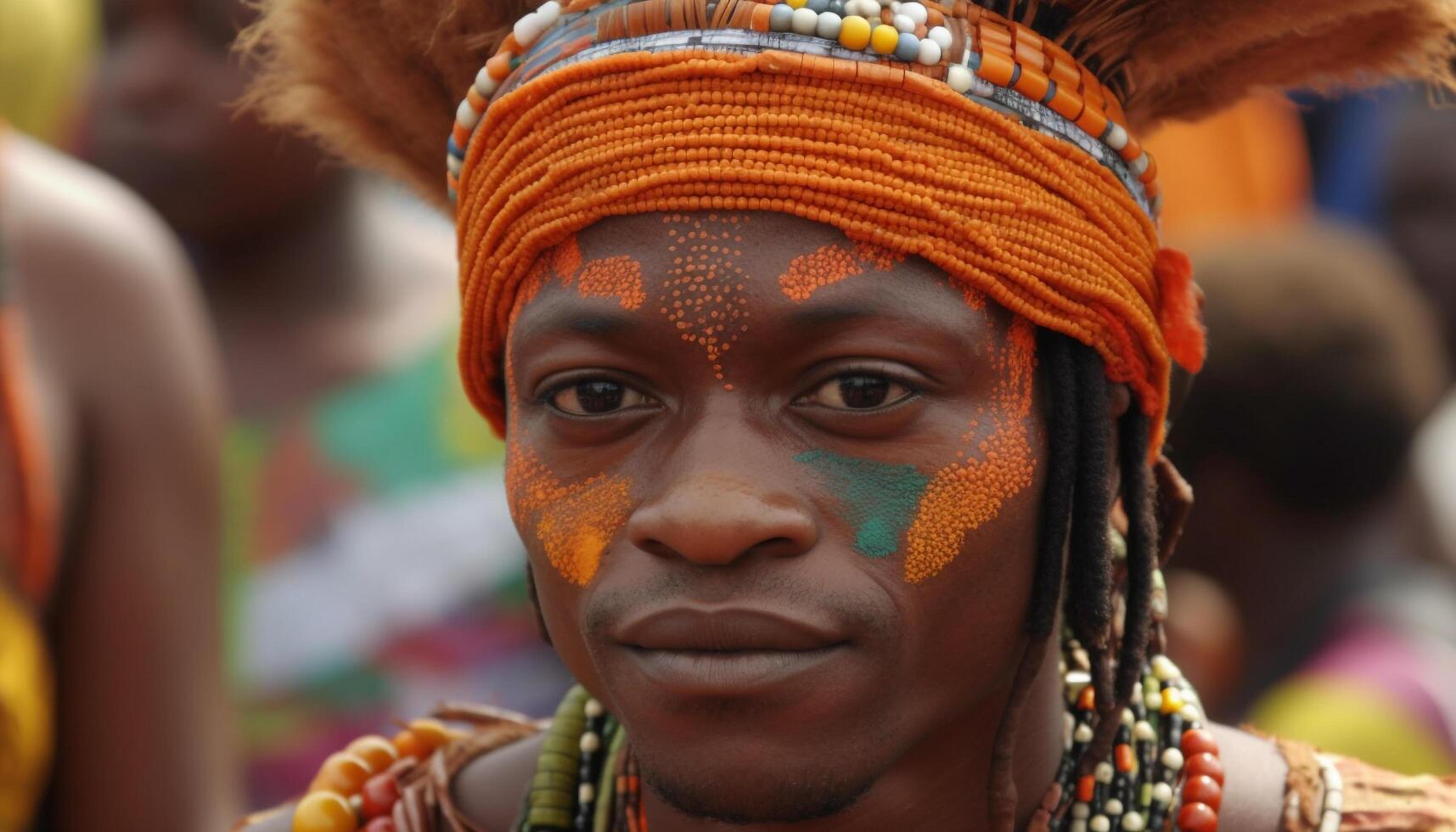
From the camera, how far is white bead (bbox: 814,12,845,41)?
246cm

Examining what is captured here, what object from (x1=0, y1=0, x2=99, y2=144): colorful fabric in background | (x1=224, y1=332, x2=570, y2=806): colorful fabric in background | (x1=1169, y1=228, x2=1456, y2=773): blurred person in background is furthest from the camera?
(x1=224, y1=332, x2=570, y2=806): colorful fabric in background

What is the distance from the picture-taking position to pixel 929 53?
2.46 metres

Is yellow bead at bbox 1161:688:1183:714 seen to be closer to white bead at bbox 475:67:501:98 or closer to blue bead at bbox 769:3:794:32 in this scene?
blue bead at bbox 769:3:794:32

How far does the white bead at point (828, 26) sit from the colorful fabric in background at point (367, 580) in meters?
2.78

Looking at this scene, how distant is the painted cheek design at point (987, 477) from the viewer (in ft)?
8.06

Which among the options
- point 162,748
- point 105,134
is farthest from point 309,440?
point 162,748

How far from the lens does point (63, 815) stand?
3881mm

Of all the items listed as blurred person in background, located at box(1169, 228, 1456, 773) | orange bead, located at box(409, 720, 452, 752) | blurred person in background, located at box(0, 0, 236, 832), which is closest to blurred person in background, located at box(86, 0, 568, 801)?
blurred person in background, located at box(0, 0, 236, 832)

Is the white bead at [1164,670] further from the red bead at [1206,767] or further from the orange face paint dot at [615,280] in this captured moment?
the orange face paint dot at [615,280]

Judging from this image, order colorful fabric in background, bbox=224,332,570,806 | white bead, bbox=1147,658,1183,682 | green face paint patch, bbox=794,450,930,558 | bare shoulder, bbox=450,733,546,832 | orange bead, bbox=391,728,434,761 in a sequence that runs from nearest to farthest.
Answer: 1. green face paint patch, bbox=794,450,930,558
2. white bead, bbox=1147,658,1183,682
3. bare shoulder, bbox=450,733,546,832
4. orange bead, bbox=391,728,434,761
5. colorful fabric in background, bbox=224,332,570,806

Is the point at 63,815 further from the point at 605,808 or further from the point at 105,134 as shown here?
the point at 105,134

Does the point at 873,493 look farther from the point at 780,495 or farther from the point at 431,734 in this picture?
the point at 431,734

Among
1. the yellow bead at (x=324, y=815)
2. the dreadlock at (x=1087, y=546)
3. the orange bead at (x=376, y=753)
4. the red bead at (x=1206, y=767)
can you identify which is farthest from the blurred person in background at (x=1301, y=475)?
the yellow bead at (x=324, y=815)

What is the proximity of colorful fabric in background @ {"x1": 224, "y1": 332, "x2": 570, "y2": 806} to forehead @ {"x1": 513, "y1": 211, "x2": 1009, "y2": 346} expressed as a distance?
2660 millimetres
